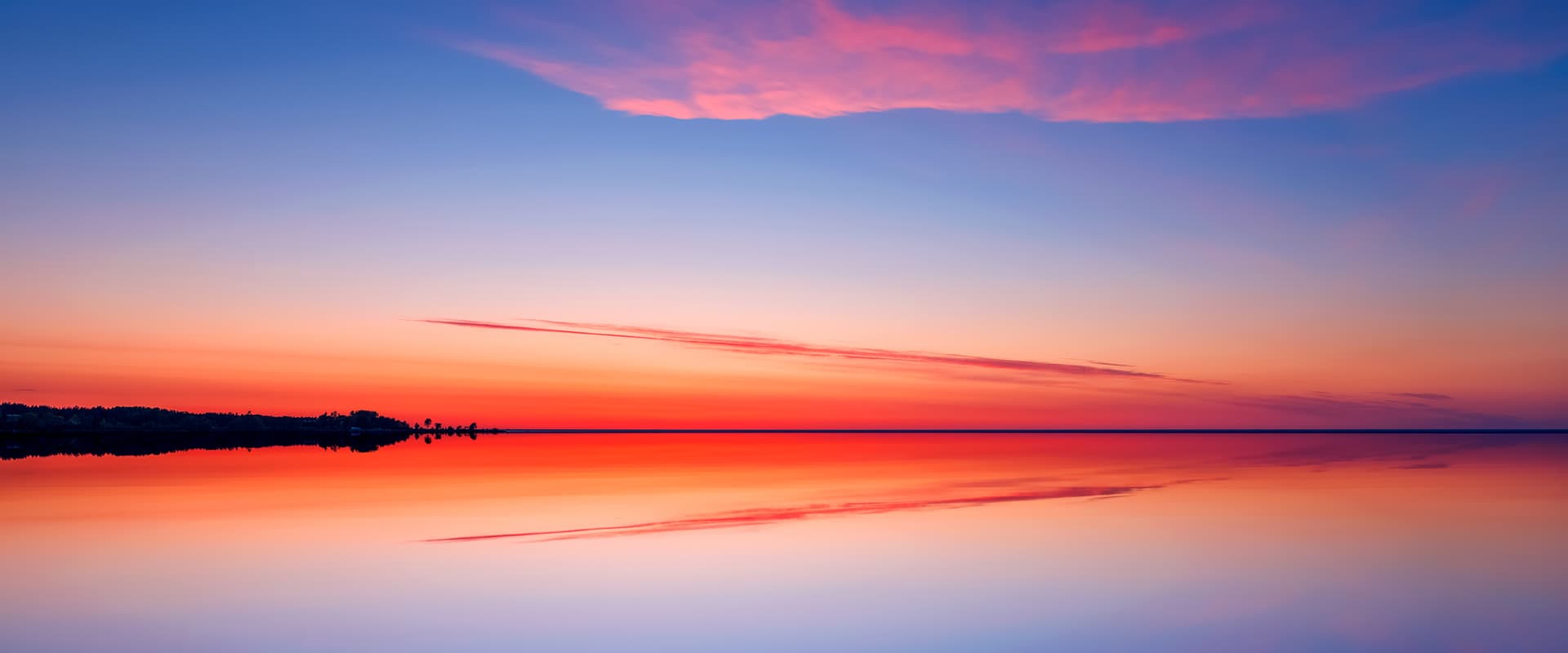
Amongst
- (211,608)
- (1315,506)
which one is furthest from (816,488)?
(211,608)

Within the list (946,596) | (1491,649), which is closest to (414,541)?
(946,596)

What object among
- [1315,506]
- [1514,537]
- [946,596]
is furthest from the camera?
[1315,506]

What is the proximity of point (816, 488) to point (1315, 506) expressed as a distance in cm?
1308

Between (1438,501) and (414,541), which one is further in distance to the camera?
(1438,501)

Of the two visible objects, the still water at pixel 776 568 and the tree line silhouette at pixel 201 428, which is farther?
the tree line silhouette at pixel 201 428

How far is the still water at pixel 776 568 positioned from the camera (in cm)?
1162

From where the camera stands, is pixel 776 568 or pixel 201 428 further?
pixel 201 428

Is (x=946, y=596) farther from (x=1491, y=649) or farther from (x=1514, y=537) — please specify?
(x=1514, y=537)

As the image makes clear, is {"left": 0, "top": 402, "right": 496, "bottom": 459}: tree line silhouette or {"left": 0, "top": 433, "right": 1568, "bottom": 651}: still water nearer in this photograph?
{"left": 0, "top": 433, "right": 1568, "bottom": 651}: still water

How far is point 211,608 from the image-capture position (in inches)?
492

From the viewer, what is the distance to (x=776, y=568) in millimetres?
15484

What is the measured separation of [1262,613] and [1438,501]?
17354 millimetres

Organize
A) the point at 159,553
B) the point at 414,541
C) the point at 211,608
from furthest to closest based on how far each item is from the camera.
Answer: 1. the point at 414,541
2. the point at 159,553
3. the point at 211,608

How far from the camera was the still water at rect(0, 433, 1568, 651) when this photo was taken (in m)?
11.6
